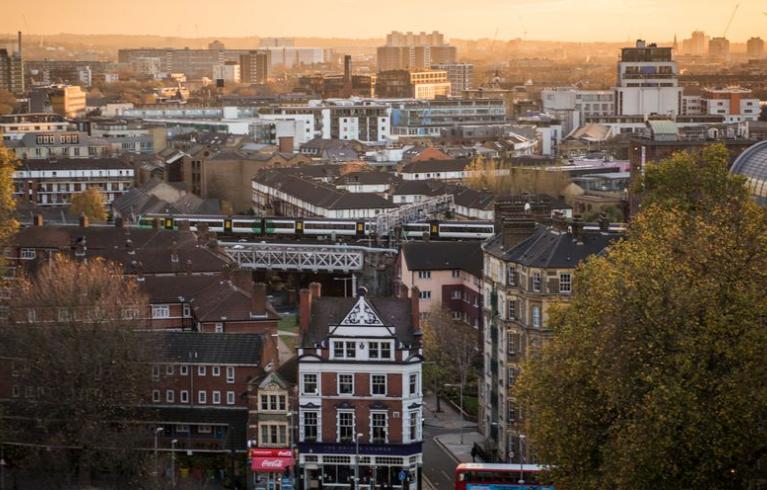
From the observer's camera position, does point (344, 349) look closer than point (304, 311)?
Yes

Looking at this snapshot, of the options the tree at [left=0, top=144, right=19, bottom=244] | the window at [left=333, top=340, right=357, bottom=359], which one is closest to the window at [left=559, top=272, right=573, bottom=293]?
the window at [left=333, top=340, right=357, bottom=359]

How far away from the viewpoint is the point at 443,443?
2056 inches

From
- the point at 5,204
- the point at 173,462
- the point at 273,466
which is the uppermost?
the point at 5,204

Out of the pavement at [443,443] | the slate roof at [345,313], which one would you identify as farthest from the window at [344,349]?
the pavement at [443,443]

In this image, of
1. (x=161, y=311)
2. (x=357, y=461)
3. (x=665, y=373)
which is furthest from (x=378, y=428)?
(x=161, y=311)

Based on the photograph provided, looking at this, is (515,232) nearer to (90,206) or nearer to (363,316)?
(363,316)

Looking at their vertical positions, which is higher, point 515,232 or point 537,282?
point 515,232

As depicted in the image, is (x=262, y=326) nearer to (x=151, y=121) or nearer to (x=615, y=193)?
(x=615, y=193)

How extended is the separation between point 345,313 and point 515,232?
7568 millimetres

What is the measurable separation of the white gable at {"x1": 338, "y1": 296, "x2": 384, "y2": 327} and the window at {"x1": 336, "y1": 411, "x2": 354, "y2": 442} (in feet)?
7.86

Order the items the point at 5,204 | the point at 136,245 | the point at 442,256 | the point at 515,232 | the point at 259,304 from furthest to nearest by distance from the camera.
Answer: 1. the point at 442,256
2. the point at 136,245
3. the point at 5,204
4. the point at 259,304
5. the point at 515,232

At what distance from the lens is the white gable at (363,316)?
46281 millimetres

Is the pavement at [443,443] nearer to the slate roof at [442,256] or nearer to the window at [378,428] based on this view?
the window at [378,428]

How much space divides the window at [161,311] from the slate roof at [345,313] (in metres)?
10.5
